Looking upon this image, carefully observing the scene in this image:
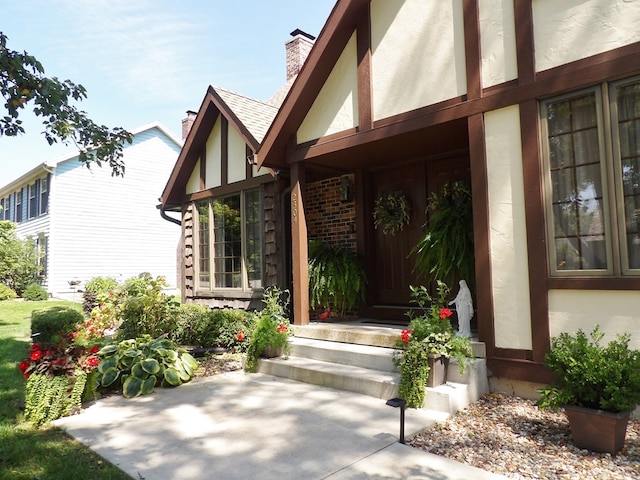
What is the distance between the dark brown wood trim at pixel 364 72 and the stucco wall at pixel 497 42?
1.44 meters

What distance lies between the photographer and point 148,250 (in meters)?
18.6

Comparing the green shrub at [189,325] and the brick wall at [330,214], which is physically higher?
the brick wall at [330,214]

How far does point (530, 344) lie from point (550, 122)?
2.14 meters

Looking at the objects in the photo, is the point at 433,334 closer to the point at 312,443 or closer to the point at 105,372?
the point at 312,443

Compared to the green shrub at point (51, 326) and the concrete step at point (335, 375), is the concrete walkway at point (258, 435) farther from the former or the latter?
the green shrub at point (51, 326)

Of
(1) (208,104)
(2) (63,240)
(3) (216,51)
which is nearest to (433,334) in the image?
(1) (208,104)

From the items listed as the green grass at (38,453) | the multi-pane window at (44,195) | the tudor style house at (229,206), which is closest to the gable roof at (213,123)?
the tudor style house at (229,206)

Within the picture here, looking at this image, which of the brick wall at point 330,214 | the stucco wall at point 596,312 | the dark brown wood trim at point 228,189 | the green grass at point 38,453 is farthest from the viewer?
the dark brown wood trim at point 228,189

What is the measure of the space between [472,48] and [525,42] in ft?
1.73

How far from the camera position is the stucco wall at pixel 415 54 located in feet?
15.6

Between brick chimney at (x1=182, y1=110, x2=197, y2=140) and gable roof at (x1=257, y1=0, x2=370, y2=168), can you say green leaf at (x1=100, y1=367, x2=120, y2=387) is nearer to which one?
gable roof at (x1=257, y1=0, x2=370, y2=168)

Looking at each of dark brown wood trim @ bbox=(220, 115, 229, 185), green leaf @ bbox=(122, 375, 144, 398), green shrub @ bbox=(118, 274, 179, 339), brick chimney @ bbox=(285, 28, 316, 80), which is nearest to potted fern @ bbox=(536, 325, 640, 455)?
green leaf @ bbox=(122, 375, 144, 398)

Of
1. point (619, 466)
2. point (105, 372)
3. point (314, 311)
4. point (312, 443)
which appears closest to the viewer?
point (619, 466)

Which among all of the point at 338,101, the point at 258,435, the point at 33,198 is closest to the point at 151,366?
the point at 258,435
